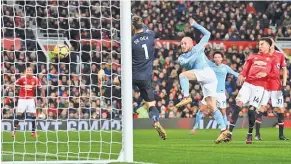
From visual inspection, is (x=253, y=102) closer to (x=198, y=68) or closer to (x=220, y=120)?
(x=220, y=120)

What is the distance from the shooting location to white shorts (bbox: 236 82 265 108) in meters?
16.1

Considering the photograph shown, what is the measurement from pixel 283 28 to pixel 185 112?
358 inches

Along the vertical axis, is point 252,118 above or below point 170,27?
below

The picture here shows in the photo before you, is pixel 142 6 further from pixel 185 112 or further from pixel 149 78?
pixel 149 78

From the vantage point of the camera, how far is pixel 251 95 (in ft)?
53.4

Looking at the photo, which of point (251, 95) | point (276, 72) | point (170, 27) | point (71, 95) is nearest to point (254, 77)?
point (251, 95)

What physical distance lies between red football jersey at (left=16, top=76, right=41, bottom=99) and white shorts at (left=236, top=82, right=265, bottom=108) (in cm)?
562

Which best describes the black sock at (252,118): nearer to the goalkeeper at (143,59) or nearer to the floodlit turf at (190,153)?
the floodlit turf at (190,153)

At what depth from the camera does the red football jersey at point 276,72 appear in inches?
662

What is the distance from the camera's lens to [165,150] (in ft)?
47.1

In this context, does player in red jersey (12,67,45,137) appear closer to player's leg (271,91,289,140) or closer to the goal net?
the goal net

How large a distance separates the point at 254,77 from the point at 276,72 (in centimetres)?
92

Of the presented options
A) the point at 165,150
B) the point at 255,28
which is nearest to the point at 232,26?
the point at 255,28

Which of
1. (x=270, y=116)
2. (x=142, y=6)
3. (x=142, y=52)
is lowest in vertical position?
(x=270, y=116)
